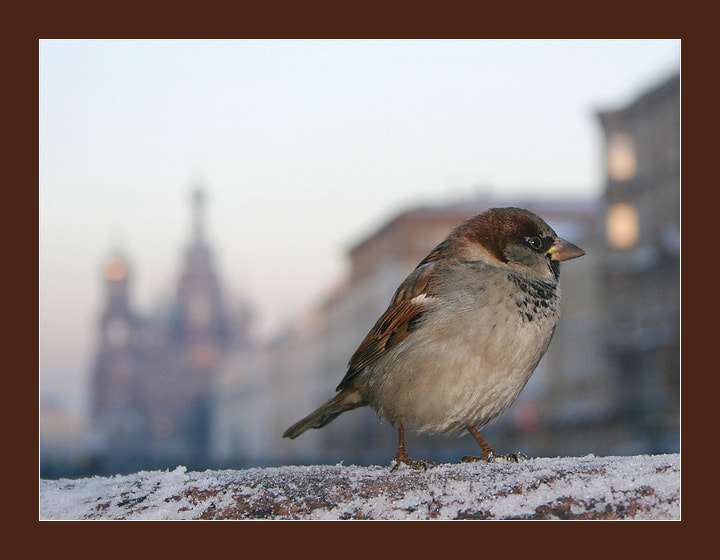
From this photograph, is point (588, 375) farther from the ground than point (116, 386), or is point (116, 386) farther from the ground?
point (588, 375)

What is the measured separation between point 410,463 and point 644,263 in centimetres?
3459

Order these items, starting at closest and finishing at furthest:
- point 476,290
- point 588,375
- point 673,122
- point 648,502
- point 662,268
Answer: point 648,502 < point 476,290 < point 673,122 < point 662,268 < point 588,375

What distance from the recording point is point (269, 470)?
5648 millimetres

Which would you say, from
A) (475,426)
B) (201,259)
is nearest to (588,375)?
(475,426)

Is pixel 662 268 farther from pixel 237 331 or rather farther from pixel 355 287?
pixel 237 331

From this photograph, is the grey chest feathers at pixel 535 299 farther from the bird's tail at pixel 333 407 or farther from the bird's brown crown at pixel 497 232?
the bird's tail at pixel 333 407

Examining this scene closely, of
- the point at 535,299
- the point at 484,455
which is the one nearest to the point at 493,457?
the point at 484,455

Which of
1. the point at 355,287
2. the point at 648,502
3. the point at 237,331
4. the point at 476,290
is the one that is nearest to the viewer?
the point at 648,502

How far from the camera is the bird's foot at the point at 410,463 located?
549 cm

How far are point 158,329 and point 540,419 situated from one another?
9950 cm

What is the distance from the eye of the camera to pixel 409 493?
5117mm

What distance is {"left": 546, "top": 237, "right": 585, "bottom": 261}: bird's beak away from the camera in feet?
18.2

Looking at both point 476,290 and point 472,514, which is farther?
point 476,290

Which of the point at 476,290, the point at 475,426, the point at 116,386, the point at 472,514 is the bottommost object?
the point at 116,386
